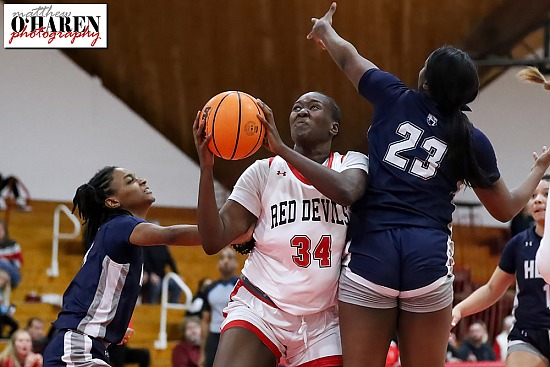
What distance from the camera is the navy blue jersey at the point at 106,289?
4.07 m

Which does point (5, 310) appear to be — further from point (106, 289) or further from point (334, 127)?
point (334, 127)

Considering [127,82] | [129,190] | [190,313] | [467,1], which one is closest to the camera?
[129,190]

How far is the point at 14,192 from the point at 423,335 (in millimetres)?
12017

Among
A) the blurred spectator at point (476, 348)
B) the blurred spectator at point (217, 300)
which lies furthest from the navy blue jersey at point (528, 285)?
the blurred spectator at point (476, 348)

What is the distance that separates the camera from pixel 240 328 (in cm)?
376

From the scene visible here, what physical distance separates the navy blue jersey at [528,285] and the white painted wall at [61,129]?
34.0 ft

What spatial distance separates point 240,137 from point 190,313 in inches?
303

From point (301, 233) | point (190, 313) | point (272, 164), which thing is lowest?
point (190, 313)

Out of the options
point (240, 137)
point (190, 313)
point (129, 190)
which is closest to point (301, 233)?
point (240, 137)

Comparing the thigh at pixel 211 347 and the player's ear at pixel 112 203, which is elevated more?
the player's ear at pixel 112 203

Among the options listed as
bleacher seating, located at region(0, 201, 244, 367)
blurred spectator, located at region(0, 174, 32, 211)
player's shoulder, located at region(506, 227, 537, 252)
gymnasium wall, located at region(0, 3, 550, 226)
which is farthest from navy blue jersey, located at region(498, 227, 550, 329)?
blurred spectator, located at region(0, 174, 32, 211)

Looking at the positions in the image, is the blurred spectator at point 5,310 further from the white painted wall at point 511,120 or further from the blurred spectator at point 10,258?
the white painted wall at point 511,120

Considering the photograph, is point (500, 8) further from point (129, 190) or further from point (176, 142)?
point (129, 190)

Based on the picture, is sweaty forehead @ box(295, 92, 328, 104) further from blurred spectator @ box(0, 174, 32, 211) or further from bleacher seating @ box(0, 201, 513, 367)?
blurred spectator @ box(0, 174, 32, 211)
